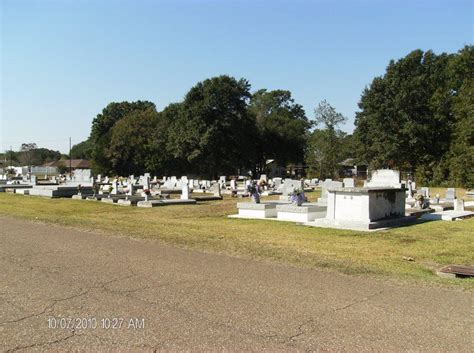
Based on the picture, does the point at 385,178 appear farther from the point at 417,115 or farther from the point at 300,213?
the point at 417,115

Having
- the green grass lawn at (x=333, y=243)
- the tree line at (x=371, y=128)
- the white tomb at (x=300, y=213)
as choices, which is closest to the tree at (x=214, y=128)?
the tree line at (x=371, y=128)

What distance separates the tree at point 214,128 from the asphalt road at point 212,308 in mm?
47340

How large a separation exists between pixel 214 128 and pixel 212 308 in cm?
5021

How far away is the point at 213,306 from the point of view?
5.25 metres

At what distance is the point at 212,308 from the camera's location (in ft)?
17.0

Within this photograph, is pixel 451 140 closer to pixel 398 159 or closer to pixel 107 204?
pixel 398 159

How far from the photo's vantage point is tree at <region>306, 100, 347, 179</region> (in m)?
53.8

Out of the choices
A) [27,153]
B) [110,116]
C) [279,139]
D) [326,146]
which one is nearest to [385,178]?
[326,146]

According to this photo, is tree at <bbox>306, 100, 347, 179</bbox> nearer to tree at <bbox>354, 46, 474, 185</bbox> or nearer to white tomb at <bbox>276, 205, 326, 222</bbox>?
tree at <bbox>354, 46, 474, 185</bbox>

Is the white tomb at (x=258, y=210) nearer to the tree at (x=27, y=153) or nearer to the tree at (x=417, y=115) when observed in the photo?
the tree at (x=417, y=115)

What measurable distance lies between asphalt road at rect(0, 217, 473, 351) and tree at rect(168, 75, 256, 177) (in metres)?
47.3

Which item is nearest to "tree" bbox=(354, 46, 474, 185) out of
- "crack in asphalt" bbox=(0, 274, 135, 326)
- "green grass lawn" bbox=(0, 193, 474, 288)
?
"green grass lawn" bbox=(0, 193, 474, 288)

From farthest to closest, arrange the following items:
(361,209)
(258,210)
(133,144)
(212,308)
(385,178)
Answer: (133,144), (385,178), (258,210), (361,209), (212,308)

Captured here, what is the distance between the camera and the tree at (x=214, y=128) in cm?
5547
